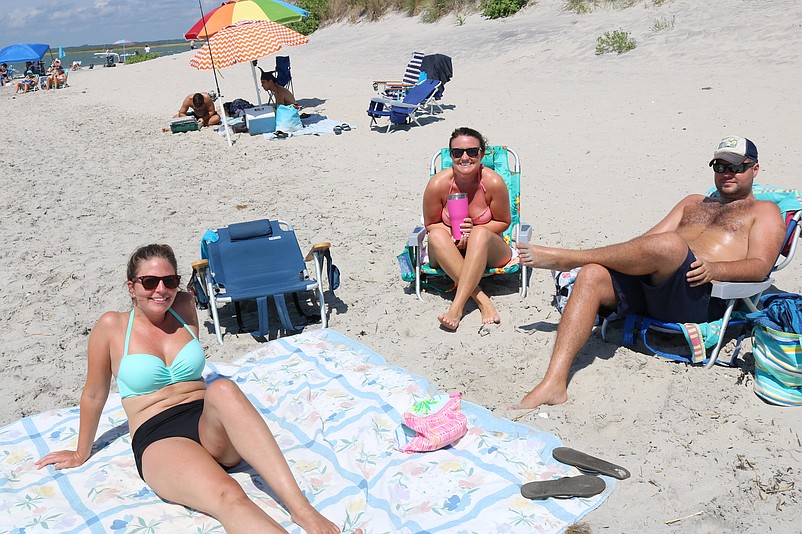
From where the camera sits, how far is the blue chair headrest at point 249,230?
4688 mm

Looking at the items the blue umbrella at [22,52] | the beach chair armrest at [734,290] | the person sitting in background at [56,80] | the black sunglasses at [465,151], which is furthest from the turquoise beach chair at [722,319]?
the blue umbrella at [22,52]

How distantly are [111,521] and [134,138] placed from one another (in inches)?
411

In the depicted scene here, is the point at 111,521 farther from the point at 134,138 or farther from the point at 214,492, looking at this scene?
the point at 134,138

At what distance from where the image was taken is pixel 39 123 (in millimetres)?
15219

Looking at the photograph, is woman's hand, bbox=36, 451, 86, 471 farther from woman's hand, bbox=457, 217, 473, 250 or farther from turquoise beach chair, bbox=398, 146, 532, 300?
woman's hand, bbox=457, 217, 473, 250

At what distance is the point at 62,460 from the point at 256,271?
1.70 meters

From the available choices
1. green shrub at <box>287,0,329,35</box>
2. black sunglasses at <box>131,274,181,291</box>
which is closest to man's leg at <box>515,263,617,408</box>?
black sunglasses at <box>131,274,181,291</box>

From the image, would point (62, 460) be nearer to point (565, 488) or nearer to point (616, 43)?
point (565, 488)

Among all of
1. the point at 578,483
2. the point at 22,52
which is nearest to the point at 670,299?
the point at 578,483

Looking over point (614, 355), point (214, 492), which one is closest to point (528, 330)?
point (614, 355)

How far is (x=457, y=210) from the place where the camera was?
15.5ft

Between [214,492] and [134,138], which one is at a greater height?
[134,138]

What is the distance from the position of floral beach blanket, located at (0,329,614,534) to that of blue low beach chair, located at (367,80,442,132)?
7330mm

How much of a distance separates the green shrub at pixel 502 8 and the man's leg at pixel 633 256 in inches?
739
